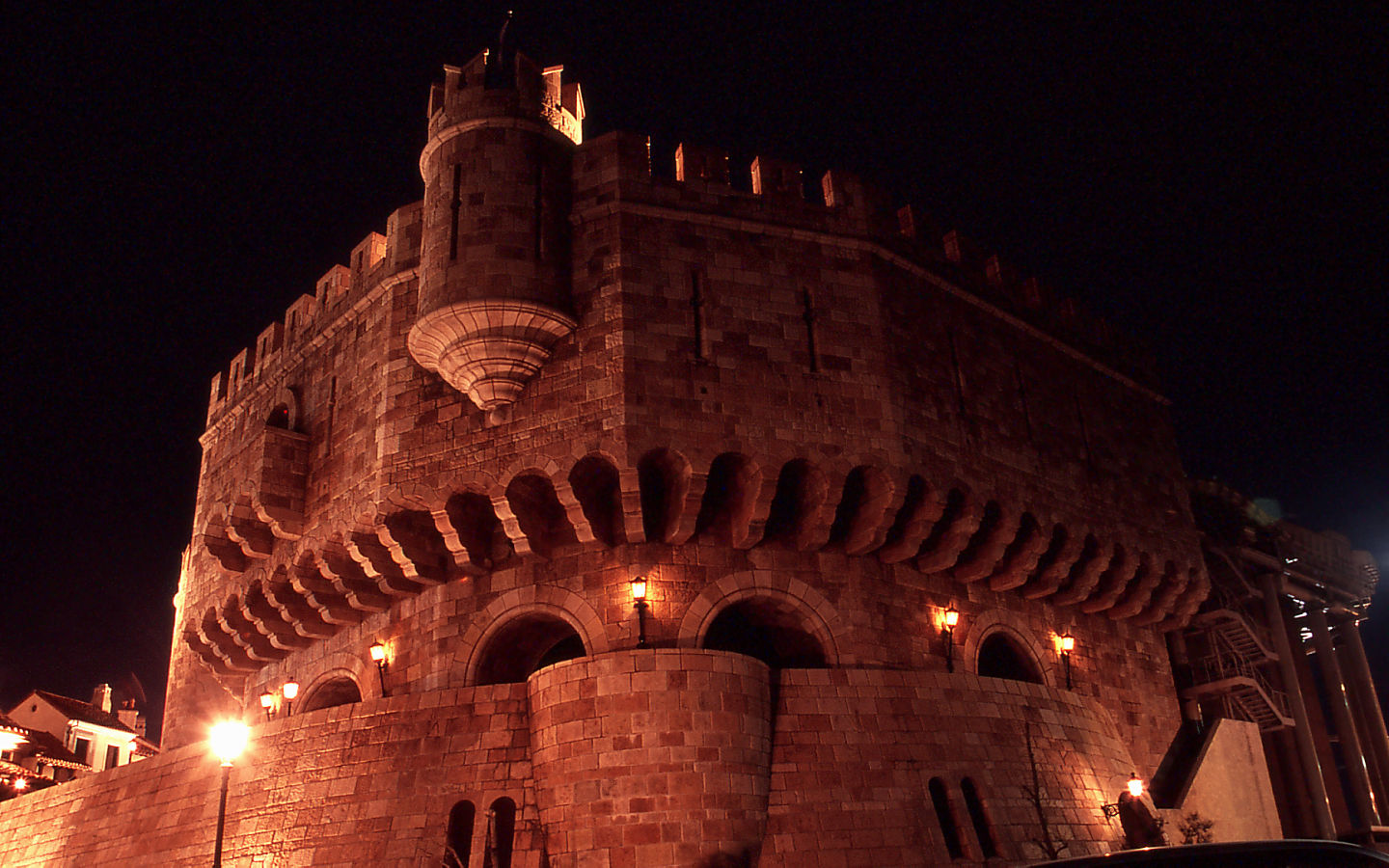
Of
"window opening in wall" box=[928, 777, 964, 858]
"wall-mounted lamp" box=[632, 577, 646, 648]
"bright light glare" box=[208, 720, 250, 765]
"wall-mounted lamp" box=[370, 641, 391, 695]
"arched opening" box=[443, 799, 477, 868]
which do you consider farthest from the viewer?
"wall-mounted lamp" box=[370, 641, 391, 695]

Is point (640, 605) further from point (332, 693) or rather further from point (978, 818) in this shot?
point (332, 693)

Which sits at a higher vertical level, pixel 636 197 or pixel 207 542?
pixel 636 197

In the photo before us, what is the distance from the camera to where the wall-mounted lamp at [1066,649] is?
19244 mm

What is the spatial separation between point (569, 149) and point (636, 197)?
1606 mm

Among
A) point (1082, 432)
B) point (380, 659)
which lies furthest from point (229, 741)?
point (1082, 432)

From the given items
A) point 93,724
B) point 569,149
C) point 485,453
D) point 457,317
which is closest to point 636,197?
point 569,149

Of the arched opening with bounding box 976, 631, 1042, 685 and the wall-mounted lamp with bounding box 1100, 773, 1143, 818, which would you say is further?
the arched opening with bounding box 976, 631, 1042, 685

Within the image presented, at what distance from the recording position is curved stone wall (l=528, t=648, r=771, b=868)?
13016mm

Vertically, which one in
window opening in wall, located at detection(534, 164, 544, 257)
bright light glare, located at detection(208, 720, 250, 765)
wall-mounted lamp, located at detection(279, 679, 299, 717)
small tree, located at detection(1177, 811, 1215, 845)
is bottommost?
small tree, located at detection(1177, 811, 1215, 845)

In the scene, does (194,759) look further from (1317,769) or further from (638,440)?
(1317,769)

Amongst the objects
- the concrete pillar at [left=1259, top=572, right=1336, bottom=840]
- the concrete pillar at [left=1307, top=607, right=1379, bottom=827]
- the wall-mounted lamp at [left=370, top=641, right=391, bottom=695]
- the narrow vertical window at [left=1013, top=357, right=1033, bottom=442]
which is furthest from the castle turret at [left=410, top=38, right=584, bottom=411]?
the concrete pillar at [left=1307, top=607, right=1379, bottom=827]

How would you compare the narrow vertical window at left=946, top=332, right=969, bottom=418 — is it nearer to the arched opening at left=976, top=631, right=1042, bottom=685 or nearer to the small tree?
the arched opening at left=976, top=631, right=1042, bottom=685

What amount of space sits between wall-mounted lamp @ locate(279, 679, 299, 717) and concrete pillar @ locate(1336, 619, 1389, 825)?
2733cm

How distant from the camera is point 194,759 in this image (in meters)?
17.8
